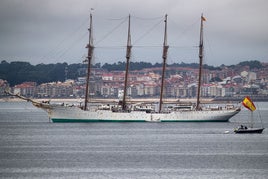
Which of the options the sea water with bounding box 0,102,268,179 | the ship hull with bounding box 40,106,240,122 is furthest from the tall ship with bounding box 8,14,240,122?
the sea water with bounding box 0,102,268,179

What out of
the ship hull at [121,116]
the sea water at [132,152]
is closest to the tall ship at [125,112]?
the ship hull at [121,116]

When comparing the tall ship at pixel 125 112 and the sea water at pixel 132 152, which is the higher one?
the tall ship at pixel 125 112

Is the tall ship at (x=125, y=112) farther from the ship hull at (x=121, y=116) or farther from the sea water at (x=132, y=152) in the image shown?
the sea water at (x=132, y=152)

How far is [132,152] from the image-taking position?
69.0 metres

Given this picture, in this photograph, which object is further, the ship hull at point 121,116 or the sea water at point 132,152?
the ship hull at point 121,116

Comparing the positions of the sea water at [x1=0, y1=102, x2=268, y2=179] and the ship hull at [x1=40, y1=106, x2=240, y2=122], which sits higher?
the ship hull at [x1=40, y1=106, x2=240, y2=122]

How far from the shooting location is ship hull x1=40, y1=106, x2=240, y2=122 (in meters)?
107

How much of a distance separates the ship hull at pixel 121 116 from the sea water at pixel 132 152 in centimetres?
642

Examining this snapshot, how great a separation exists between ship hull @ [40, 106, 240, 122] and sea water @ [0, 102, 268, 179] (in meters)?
6.42

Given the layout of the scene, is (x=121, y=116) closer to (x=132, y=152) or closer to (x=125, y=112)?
(x=125, y=112)

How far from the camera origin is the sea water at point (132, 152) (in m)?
56.4

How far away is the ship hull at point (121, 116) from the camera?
107000 millimetres

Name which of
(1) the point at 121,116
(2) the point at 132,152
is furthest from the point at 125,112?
(2) the point at 132,152

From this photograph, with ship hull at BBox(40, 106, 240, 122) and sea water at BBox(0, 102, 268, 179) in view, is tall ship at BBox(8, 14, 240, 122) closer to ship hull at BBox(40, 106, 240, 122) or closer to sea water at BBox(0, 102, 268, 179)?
ship hull at BBox(40, 106, 240, 122)
